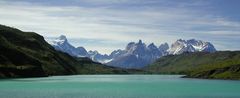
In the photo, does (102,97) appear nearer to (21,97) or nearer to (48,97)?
(48,97)

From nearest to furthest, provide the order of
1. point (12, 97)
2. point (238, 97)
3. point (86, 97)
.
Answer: point (12, 97), point (86, 97), point (238, 97)

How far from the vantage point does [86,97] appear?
109m

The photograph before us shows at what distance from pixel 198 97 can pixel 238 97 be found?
1150cm

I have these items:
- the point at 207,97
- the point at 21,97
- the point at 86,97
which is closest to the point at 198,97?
the point at 207,97

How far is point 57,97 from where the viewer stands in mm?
107375

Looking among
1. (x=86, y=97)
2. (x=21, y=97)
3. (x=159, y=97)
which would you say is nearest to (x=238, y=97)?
(x=159, y=97)

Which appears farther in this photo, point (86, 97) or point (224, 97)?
point (224, 97)

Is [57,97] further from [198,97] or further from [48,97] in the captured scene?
[198,97]

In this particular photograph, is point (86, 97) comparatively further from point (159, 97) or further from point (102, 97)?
point (159, 97)

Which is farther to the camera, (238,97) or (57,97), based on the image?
(238,97)

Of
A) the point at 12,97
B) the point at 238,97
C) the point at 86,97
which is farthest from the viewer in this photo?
the point at 238,97

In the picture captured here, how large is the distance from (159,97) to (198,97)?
427 inches

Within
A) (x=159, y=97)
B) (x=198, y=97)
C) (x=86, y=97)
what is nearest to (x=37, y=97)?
(x=86, y=97)

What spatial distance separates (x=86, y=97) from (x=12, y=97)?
18.6 metres
